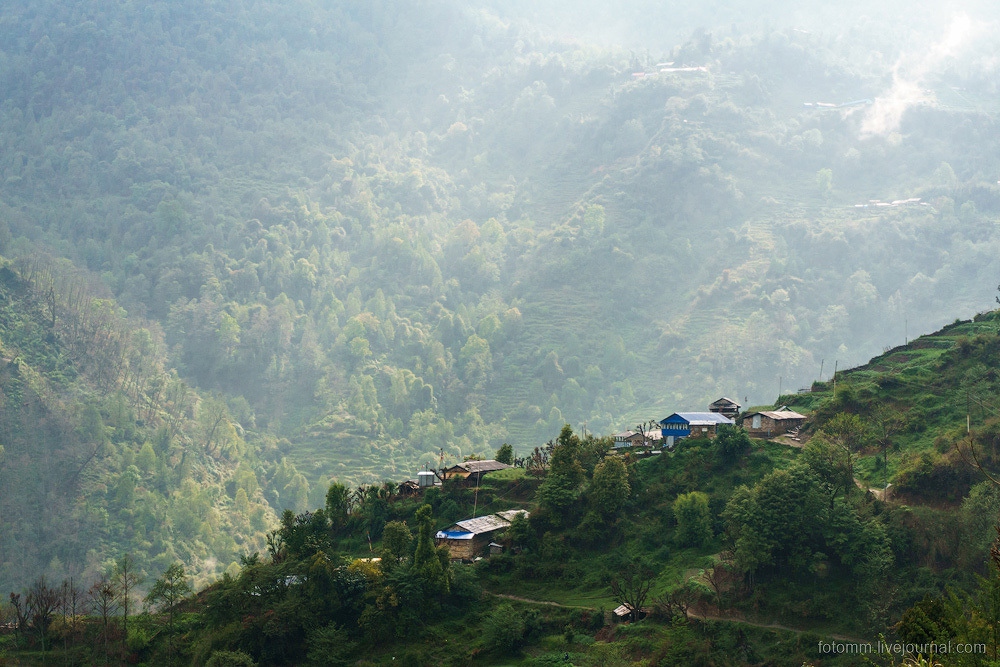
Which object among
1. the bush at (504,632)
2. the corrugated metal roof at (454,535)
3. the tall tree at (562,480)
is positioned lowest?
the bush at (504,632)

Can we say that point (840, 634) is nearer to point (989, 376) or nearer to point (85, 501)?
point (989, 376)

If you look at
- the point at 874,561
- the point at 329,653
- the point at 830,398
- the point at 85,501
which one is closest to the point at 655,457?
the point at 830,398

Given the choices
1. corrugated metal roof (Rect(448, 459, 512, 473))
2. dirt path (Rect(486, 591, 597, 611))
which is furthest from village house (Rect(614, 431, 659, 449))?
dirt path (Rect(486, 591, 597, 611))

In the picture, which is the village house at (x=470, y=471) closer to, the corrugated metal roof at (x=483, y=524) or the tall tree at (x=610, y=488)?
the corrugated metal roof at (x=483, y=524)

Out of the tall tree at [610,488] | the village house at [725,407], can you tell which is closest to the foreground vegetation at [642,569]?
the tall tree at [610,488]

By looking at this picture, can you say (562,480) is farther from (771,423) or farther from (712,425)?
(771,423)

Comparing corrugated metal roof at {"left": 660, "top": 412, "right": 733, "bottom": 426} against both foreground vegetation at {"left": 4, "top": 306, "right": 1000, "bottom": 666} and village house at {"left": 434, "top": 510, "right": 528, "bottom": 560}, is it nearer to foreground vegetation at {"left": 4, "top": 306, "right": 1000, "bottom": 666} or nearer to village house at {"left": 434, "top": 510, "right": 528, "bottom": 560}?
foreground vegetation at {"left": 4, "top": 306, "right": 1000, "bottom": 666}

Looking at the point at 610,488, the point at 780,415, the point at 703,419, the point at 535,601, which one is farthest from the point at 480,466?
the point at 780,415
